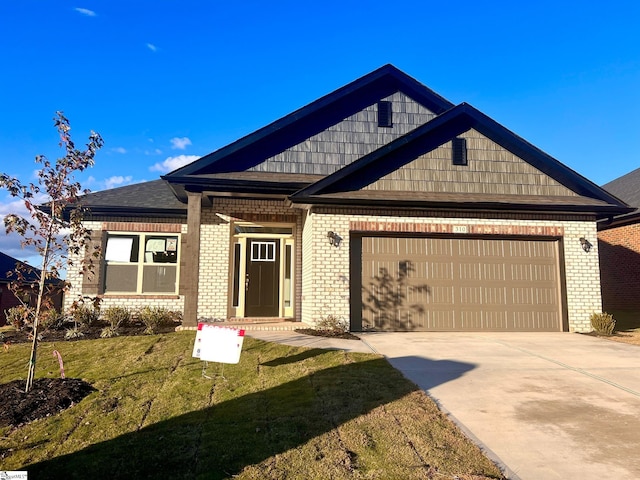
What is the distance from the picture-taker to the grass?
358cm

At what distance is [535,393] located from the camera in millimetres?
5430

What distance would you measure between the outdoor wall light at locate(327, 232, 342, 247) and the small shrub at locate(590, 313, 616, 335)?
20.7ft

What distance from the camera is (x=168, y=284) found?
12.4 metres

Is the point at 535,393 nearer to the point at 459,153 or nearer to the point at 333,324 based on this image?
the point at 333,324

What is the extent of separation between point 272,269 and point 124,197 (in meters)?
5.16

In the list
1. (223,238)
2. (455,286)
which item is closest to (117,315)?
(223,238)

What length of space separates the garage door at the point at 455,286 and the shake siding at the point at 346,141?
3083mm

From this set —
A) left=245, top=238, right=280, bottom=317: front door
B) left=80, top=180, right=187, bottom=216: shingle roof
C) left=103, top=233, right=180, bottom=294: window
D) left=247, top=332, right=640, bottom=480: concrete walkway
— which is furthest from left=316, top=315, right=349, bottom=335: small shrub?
left=80, top=180, right=187, bottom=216: shingle roof

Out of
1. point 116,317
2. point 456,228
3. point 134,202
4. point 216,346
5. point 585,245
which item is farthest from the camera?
point 134,202

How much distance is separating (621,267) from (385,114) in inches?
413

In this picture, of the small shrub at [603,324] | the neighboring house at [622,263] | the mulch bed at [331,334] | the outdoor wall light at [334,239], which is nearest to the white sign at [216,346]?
the mulch bed at [331,334]

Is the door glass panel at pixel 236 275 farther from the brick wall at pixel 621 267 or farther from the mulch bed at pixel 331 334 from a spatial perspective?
the brick wall at pixel 621 267

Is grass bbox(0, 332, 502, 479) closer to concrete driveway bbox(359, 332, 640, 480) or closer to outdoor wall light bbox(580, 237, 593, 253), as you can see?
concrete driveway bbox(359, 332, 640, 480)

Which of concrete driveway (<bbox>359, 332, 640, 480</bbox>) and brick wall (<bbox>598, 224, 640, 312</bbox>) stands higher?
brick wall (<bbox>598, 224, 640, 312</bbox>)
